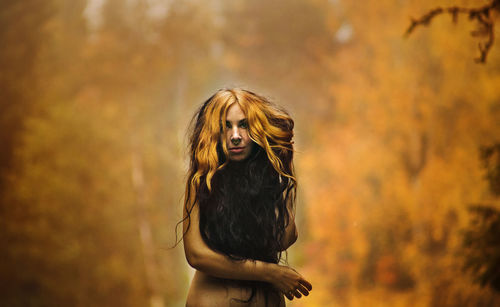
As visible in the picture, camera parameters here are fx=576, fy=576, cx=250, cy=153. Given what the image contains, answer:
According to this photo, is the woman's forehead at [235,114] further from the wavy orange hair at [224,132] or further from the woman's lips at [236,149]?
the woman's lips at [236,149]

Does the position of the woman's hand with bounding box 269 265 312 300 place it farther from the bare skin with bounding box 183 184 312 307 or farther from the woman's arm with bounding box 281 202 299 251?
the woman's arm with bounding box 281 202 299 251

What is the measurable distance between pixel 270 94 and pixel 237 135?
2.99 m

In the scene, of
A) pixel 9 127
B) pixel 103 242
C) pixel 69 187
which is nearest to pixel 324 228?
pixel 103 242

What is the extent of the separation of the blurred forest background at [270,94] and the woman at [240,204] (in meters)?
2.93

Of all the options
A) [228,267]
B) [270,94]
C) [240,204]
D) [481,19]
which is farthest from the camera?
[270,94]

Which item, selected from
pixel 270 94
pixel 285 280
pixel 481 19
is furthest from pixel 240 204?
pixel 270 94

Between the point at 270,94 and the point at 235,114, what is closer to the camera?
the point at 235,114

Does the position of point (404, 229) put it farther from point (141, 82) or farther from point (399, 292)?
point (141, 82)

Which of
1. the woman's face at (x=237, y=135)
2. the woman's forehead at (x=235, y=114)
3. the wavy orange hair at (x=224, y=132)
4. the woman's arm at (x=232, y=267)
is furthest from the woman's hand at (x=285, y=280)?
the woman's forehead at (x=235, y=114)

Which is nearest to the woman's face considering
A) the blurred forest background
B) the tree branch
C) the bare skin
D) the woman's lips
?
the woman's lips

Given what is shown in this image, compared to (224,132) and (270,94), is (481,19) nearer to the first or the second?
(224,132)

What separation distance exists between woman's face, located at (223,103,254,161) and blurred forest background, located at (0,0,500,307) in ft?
9.66

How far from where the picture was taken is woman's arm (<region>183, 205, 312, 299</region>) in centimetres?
216

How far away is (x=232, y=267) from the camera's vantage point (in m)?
2.16
